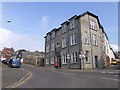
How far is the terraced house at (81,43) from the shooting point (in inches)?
1556

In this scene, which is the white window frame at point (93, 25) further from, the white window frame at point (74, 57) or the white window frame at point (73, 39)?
the white window frame at point (74, 57)

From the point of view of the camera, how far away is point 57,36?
50312 millimetres

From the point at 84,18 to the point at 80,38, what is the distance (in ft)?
14.9

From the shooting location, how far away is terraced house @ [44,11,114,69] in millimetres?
39531

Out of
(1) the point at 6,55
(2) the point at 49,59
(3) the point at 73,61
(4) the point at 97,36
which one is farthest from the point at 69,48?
(1) the point at 6,55

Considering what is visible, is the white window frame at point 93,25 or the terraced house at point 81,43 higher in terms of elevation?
the white window frame at point 93,25

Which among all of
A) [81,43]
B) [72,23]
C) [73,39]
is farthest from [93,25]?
[81,43]

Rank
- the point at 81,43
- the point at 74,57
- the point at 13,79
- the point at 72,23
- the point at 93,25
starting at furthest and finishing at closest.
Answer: the point at 93,25 < the point at 72,23 < the point at 74,57 < the point at 81,43 < the point at 13,79

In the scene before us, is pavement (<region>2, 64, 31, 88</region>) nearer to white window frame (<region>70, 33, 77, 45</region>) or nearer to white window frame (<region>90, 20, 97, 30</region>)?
white window frame (<region>70, 33, 77, 45</region>)

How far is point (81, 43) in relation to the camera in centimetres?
3900

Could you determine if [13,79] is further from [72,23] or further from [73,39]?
[72,23]

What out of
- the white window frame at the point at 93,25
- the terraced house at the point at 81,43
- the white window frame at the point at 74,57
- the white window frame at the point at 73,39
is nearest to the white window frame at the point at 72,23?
the terraced house at the point at 81,43

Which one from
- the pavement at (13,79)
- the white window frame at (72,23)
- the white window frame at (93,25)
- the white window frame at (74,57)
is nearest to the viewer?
the pavement at (13,79)

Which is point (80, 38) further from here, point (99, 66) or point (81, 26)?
point (99, 66)
